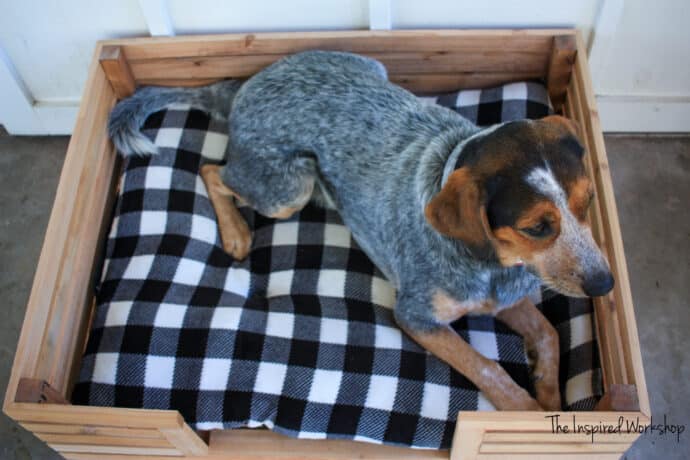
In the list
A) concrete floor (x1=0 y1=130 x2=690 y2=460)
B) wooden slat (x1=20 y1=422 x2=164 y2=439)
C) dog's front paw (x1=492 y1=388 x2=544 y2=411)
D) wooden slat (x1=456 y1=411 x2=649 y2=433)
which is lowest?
concrete floor (x1=0 y1=130 x2=690 y2=460)

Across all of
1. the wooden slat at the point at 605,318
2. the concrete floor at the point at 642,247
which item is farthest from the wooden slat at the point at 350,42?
the concrete floor at the point at 642,247

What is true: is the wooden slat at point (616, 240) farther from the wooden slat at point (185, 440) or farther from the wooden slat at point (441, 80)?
the wooden slat at point (185, 440)

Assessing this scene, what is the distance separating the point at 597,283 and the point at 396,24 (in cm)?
173

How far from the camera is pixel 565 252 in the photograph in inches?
84.7

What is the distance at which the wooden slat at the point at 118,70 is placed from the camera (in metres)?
3.25

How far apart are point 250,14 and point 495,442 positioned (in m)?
2.25

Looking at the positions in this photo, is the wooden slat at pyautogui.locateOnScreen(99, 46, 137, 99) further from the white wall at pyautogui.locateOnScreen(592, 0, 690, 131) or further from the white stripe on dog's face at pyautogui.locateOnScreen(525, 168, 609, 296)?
the white wall at pyautogui.locateOnScreen(592, 0, 690, 131)

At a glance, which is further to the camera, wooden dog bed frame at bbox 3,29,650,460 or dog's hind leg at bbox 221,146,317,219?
dog's hind leg at bbox 221,146,317,219

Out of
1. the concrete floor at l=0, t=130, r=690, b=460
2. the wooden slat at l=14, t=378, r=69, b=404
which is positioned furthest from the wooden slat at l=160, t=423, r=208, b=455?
the concrete floor at l=0, t=130, r=690, b=460

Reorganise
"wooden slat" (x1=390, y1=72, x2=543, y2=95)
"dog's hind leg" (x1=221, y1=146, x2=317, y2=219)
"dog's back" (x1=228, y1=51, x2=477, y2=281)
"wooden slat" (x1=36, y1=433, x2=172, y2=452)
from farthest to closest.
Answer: "wooden slat" (x1=390, y1=72, x2=543, y2=95) < "dog's hind leg" (x1=221, y1=146, x2=317, y2=219) < "dog's back" (x1=228, y1=51, x2=477, y2=281) < "wooden slat" (x1=36, y1=433, x2=172, y2=452)

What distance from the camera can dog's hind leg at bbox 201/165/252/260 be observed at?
316cm

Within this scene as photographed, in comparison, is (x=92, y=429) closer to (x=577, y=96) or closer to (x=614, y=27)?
(x=577, y=96)

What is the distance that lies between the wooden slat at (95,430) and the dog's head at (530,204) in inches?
49.0

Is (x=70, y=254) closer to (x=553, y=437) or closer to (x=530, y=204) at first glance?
(x=530, y=204)
